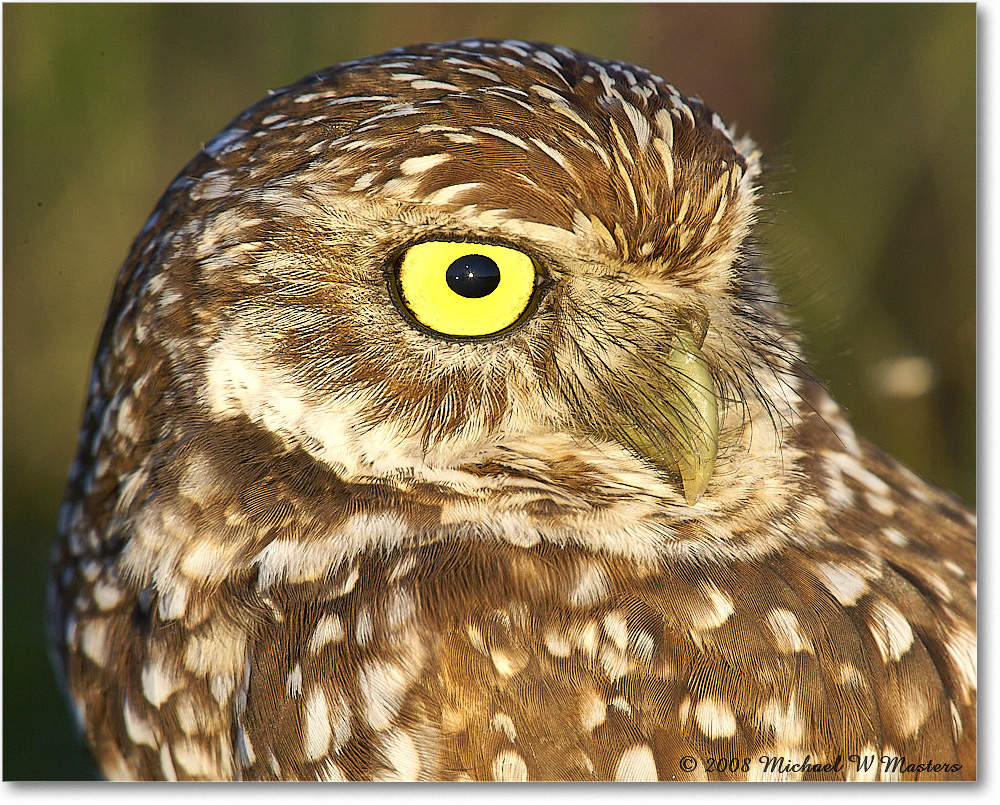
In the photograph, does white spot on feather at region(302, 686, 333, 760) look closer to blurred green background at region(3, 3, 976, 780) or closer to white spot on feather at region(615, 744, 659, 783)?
white spot on feather at region(615, 744, 659, 783)

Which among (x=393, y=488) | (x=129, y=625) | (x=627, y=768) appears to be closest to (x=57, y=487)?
(x=129, y=625)

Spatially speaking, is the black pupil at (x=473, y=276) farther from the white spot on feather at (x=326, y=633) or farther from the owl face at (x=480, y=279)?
the white spot on feather at (x=326, y=633)

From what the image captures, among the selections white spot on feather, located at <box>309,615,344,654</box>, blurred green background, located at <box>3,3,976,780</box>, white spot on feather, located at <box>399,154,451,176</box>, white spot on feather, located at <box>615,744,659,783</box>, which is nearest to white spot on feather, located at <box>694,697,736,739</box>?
white spot on feather, located at <box>615,744,659,783</box>

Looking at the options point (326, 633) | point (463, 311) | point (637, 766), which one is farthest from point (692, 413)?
point (326, 633)

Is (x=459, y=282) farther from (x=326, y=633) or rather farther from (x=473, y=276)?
(x=326, y=633)

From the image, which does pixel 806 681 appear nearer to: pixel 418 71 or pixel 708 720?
pixel 708 720

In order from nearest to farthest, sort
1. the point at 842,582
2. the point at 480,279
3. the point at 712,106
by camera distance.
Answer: the point at 480,279
the point at 842,582
the point at 712,106

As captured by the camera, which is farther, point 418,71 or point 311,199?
point 418,71

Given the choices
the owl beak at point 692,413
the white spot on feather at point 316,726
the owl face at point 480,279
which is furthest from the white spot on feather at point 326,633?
the owl beak at point 692,413
